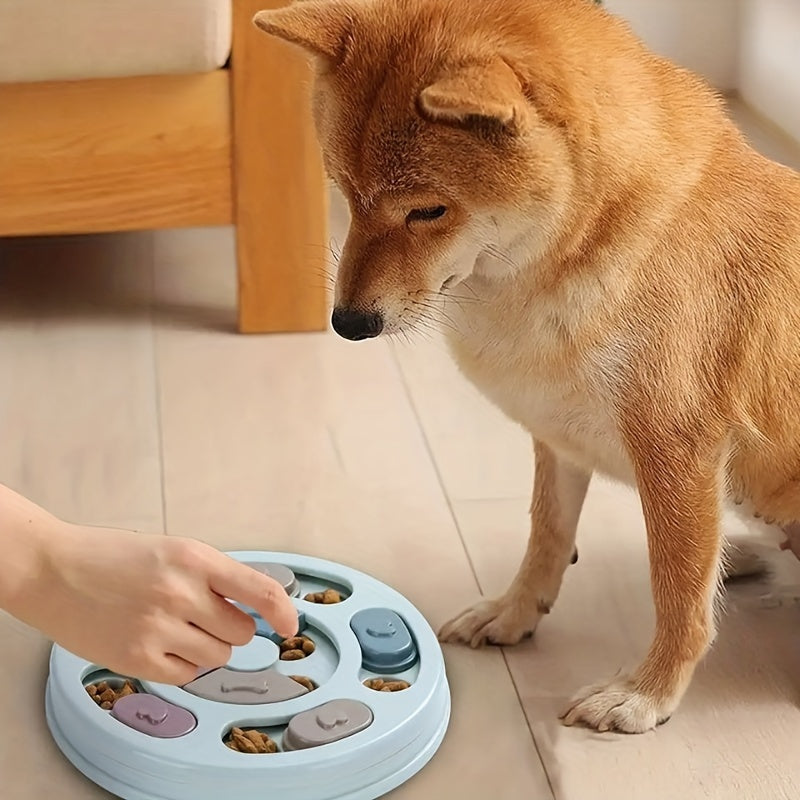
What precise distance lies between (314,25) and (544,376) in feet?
1.18

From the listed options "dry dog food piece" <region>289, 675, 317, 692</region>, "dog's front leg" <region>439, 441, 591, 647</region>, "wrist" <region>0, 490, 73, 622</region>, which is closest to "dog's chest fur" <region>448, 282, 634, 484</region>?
"dog's front leg" <region>439, 441, 591, 647</region>

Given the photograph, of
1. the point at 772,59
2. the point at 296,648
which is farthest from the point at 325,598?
the point at 772,59

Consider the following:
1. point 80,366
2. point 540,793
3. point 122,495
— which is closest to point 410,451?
point 122,495

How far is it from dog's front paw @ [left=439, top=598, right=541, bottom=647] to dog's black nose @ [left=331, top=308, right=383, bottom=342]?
0.38 metres

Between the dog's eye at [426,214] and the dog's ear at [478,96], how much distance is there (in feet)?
0.24

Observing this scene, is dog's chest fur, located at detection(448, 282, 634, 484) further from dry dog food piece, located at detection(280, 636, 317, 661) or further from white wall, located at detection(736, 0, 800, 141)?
white wall, located at detection(736, 0, 800, 141)

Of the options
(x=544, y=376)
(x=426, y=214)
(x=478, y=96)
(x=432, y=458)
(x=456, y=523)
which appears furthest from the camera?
(x=432, y=458)

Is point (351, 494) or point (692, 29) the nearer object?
point (351, 494)

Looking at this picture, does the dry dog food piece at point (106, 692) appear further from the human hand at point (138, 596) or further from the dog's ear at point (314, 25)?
the dog's ear at point (314, 25)

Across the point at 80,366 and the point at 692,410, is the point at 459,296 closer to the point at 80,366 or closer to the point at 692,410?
the point at 692,410

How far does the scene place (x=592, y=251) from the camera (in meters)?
1.08

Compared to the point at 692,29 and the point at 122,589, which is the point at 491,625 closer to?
the point at 122,589

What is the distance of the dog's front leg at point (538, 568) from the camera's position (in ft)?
4.30

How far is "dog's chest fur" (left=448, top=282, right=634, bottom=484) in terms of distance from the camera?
1.11 meters
